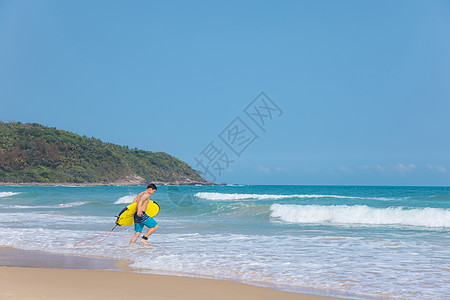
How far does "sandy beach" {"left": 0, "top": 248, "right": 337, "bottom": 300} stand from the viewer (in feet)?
18.8

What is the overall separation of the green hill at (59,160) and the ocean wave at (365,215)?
94400 mm

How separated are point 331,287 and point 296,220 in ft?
41.1

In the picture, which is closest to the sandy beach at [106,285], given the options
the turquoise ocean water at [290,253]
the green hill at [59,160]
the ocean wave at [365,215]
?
the turquoise ocean water at [290,253]

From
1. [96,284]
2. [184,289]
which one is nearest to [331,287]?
[184,289]

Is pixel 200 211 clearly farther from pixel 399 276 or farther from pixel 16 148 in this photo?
pixel 16 148

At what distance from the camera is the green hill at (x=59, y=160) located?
10631 centimetres

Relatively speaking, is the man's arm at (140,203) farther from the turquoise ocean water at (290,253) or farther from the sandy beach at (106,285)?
the sandy beach at (106,285)

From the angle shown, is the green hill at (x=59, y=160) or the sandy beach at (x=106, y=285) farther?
the green hill at (x=59, y=160)

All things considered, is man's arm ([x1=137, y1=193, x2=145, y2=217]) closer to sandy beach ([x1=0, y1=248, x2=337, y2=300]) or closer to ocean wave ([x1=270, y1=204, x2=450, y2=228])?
sandy beach ([x1=0, y1=248, x2=337, y2=300])

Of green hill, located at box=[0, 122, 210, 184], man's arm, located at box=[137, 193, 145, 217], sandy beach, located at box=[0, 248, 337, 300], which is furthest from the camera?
green hill, located at box=[0, 122, 210, 184]

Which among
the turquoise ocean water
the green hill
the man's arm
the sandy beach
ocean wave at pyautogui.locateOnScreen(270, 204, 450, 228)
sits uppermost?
the green hill

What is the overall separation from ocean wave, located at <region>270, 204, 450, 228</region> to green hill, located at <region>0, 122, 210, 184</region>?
94400mm

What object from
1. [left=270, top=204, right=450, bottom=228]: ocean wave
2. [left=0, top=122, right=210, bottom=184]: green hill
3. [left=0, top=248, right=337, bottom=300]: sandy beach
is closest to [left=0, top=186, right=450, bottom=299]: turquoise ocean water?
[left=270, top=204, right=450, bottom=228]: ocean wave

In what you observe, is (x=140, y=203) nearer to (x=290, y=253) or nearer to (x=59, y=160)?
(x=290, y=253)
